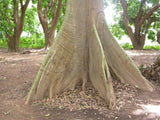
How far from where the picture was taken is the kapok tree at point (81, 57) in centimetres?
398

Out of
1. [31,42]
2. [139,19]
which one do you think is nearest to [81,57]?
[139,19]

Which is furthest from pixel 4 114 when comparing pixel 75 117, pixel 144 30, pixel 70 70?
pixel 144 30

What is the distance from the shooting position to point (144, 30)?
1389cm

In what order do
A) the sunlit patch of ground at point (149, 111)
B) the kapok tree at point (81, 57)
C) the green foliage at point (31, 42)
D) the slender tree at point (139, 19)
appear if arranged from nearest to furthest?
the sunlit patch of ground at point (149, 111) → the kapok tree at point (81, 57) → the slender tree at point (139, 19) → the green foliage at point (31, 42)

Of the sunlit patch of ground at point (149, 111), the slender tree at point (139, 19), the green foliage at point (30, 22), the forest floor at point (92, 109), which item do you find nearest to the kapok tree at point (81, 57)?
the forest floor at point (92, 109)

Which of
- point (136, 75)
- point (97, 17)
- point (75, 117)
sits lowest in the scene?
point (75, 117)

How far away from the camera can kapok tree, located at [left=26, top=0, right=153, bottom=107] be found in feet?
13.1

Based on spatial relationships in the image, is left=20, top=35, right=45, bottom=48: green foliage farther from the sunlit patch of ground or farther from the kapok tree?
the sunlit patch of ground

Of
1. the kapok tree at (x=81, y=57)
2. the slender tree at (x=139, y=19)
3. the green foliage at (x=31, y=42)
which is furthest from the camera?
the green foliage at (x=31, y=42)

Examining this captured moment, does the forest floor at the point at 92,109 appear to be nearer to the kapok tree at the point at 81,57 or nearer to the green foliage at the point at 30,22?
the kapok tree at the point at 81,57

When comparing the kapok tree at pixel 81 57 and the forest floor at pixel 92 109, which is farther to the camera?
the kapok tree at pixel 81 57

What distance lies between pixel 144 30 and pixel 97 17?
10.8 meters

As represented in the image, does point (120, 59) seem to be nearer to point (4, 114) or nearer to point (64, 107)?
point (64, 107)

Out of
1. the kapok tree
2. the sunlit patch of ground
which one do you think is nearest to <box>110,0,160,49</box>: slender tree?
the kapok tree
